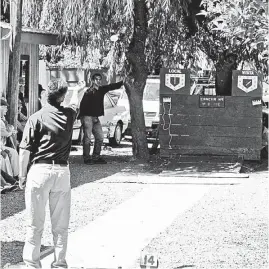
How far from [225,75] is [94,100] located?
130 inches

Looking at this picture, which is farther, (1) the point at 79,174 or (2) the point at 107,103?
(2) the point at 107,103

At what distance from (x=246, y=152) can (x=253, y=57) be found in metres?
2.64

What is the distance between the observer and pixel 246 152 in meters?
17.4

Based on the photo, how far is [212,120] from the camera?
57.4 feet

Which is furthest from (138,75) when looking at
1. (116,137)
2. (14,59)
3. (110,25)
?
(116,137)

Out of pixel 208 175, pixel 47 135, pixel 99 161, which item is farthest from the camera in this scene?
pixel 99 161

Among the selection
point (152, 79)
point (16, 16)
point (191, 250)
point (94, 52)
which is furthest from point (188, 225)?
point (152, 79)

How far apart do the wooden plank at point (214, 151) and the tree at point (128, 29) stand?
2.12 ft

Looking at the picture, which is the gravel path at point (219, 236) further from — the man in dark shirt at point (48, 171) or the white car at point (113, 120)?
the white car at point (113, 120)

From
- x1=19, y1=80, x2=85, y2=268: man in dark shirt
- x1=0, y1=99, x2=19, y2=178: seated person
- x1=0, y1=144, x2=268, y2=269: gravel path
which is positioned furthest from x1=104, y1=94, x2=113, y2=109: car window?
x1=19, y1=80, x2=85, y2=268: man in dark shirt

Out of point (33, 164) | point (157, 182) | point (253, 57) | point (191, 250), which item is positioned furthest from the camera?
point (253, 57)

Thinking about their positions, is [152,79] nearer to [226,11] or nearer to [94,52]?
[94,52]

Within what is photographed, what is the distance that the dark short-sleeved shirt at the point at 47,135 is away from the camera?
24.4ft

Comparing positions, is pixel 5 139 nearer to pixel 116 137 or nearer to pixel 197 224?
pixel 197 224
